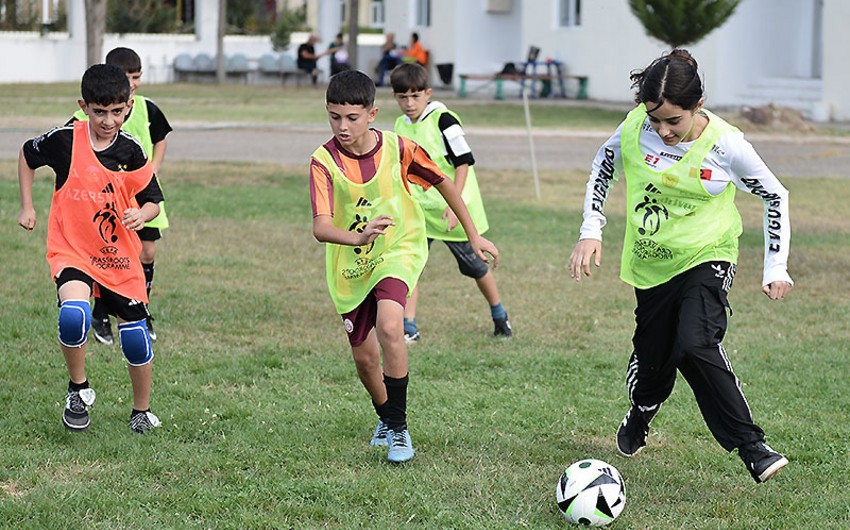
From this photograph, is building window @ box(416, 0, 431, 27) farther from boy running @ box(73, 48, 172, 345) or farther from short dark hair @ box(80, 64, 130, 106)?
short dark hair @ box(80, 64, 130, 106)

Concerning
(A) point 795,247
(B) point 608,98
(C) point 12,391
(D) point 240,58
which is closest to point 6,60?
(D) point 240,58

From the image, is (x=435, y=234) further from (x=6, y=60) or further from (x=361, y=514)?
(x=6, y=60)

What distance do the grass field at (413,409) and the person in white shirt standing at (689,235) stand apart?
0.41 m

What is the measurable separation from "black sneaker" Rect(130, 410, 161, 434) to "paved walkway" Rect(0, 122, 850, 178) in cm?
1263

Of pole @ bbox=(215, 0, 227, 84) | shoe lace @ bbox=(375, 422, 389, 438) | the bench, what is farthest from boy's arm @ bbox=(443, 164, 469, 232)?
pole @ bbox=(215, 0, 227, 84)

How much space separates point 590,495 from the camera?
4461mm

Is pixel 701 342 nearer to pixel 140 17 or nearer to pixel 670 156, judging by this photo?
pixel 670 156

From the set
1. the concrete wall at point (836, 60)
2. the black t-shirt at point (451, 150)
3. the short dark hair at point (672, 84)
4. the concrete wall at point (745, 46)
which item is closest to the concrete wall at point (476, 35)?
the concrete wall at point (745, 46)

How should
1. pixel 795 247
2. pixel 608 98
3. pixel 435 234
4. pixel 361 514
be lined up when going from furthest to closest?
1. pixel 608 98
2. pixel 795 247
3. pixel 435 234
4. pixel 361 514

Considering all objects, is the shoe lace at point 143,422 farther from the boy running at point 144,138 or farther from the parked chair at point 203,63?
the parked chair at point 203,63

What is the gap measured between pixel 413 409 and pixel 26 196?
206 centimetres

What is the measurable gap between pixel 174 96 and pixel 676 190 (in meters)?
30.5

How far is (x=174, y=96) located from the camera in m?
34.0

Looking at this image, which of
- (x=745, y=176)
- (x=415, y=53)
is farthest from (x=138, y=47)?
(x=745, y=176)
